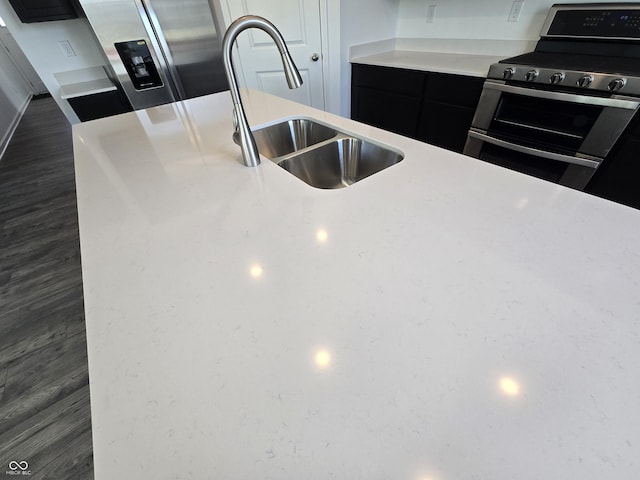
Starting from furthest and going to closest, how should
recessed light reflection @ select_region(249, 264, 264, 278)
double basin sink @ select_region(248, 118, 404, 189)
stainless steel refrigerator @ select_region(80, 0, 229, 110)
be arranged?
stainless steel refrigerator @ select_region(80, 0, 229, 110), double basin sink @ select_region(248, 118, 404, 189), recessed light reflection @ select_region(249, 264, 264, 278)

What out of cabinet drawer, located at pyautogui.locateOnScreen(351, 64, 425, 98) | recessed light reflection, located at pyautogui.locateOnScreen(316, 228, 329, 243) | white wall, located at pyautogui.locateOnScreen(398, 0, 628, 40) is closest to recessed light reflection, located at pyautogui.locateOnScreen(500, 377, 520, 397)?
recessed light reflection, located at pyautogui.locateOnScreen(316, 228, 329, 243)

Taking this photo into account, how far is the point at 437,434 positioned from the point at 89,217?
0.93 meters

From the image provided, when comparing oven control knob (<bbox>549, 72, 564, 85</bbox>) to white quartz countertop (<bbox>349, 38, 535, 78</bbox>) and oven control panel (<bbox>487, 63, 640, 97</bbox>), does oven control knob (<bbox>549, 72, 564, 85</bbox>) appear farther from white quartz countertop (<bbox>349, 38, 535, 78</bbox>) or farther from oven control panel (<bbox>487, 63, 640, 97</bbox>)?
white quartz countertop (<bbox>349, 38, 535, 78</bbox>)

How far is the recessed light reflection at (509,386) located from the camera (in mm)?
374

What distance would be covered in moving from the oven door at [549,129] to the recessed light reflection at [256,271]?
1910 mm

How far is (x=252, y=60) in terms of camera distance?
2.38 m

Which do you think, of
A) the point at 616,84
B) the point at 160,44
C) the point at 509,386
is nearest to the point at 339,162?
the point at 509,386

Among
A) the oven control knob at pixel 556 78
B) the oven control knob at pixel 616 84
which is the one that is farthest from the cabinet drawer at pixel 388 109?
the oven control knob at pixel 616 84

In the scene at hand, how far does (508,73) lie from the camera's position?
1661 mm

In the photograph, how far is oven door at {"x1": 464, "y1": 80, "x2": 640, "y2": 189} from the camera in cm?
145

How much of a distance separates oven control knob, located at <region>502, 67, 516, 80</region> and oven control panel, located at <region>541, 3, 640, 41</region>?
65cm

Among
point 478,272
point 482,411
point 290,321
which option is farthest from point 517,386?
point 290,321

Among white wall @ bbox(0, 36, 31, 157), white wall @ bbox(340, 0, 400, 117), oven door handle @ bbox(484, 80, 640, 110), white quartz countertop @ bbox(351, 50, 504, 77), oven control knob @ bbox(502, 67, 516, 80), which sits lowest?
white wall @ bbox(0, 36, 31, 157)

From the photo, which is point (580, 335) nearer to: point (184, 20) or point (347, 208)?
point (347, 208)
